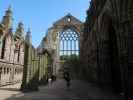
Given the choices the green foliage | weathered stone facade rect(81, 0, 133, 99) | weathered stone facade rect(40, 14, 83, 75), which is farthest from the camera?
weathered stone facade rect(40, 14, 83, 75)

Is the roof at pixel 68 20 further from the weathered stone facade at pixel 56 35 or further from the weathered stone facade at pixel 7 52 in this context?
the weathered stone facade at pixel 7 52

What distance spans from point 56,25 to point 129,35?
32.2 m

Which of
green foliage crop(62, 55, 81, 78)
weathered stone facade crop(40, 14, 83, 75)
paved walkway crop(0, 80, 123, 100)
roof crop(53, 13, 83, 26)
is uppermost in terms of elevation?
roof crop(53, 13, 83, 26)

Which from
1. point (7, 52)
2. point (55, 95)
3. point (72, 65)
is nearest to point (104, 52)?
point (55, 95)

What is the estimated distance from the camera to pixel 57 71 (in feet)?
120

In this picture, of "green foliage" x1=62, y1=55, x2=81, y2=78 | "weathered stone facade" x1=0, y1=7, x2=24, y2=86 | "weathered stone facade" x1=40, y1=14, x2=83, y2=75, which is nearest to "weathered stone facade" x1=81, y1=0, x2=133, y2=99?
"weathered stone facade" x1=0, y1=7, x2=24, y2=86

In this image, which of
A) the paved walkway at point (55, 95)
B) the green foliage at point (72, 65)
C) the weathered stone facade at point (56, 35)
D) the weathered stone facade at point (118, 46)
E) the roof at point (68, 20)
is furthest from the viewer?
the roof at point (68, 20)

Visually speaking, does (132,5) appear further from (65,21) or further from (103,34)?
(65,21)

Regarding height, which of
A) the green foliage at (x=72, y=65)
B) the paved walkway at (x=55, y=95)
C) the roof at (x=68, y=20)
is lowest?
the paved walkway at (x=55, y=95)

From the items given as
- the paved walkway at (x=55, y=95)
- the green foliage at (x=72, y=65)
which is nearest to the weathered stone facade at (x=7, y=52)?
the paved walkway at (x=55, y=95)

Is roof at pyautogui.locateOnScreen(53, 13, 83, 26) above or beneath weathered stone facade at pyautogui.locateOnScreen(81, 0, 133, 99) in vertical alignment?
above

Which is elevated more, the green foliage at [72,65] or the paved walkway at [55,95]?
the green foliage at [72,65]

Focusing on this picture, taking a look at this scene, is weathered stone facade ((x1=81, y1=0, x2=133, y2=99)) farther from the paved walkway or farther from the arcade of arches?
the paved walkway

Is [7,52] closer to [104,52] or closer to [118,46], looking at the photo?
[104,52]
